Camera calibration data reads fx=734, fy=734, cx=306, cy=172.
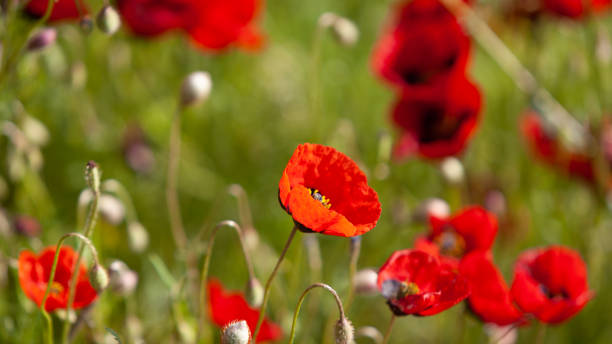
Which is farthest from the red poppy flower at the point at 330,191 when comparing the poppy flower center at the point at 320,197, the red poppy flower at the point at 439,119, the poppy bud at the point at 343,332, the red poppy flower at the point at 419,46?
the red poppy flower at the point at 419,46

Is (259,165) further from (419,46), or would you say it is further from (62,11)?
(62,11)

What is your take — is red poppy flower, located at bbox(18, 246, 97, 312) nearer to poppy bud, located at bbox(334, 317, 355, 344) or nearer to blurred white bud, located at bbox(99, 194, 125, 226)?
blurred white bud, located at bbox(99, 194, 125, 226)

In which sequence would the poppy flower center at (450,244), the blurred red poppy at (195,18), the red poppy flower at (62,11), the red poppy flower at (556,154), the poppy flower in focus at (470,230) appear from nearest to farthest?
the poppy flower in focus at (470,230) < the poppy flower center at (450,244) < the red poppy flower at (62,11) < the blurred red poppy at (195,18) < the red poppy flower at (556,154)

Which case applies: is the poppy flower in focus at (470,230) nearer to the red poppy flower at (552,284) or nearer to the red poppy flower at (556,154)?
the red poppy flower at (552,284)

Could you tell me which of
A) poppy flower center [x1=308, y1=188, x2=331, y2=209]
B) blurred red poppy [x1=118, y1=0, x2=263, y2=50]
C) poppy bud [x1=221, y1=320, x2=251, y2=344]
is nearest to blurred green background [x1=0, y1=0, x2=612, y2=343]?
blurred red poppy [x1=118, y1=0, x2=263, y2=50]

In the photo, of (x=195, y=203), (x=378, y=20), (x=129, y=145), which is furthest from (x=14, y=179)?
(x=378, y=20)

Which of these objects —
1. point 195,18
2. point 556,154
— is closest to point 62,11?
point 195,18
